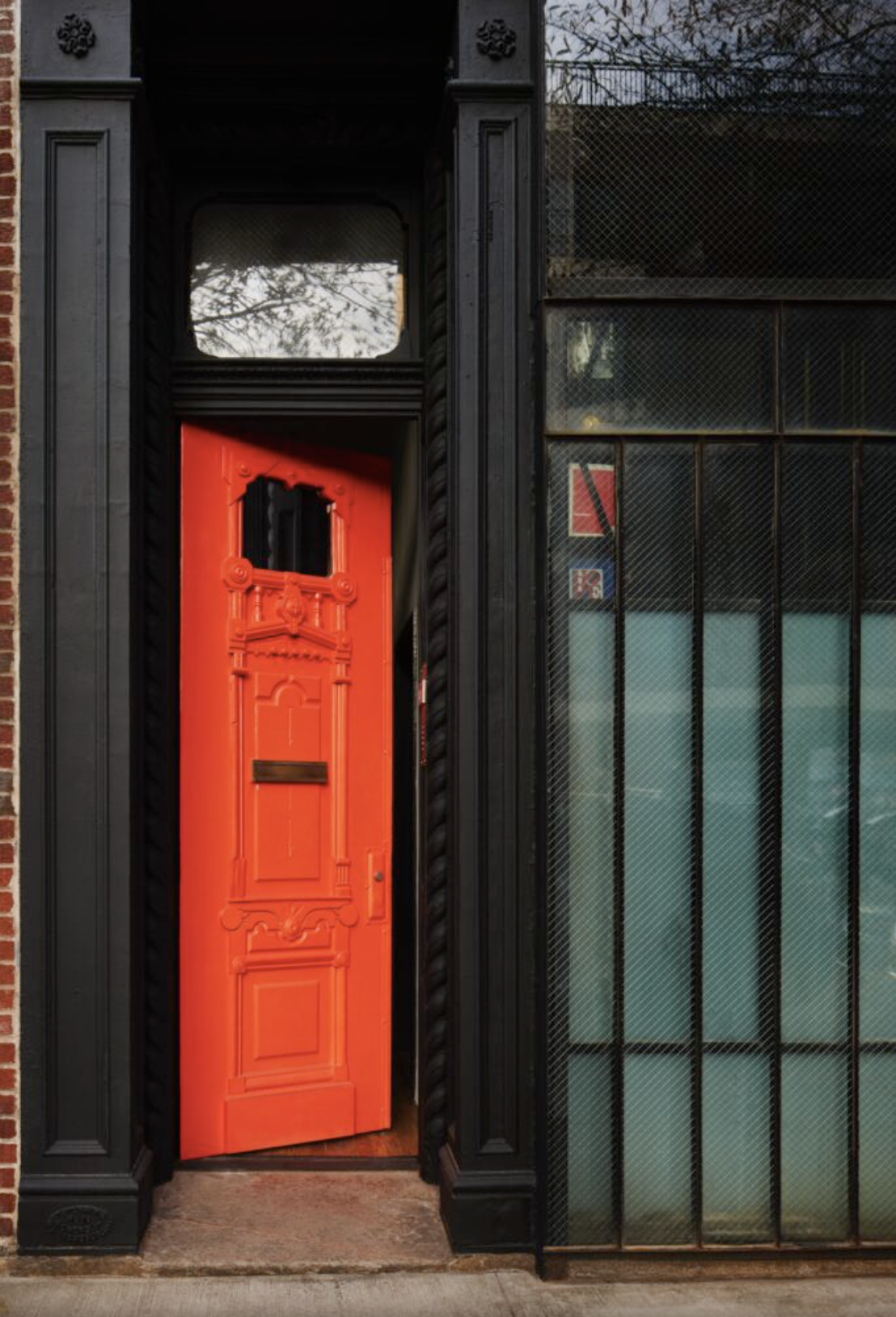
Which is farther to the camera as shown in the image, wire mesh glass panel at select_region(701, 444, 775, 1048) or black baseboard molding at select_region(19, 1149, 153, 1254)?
wire mesh glass panel at select_region(701, 444, 775, 1048)

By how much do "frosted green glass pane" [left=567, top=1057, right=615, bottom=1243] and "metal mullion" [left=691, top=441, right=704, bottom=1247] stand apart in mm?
307

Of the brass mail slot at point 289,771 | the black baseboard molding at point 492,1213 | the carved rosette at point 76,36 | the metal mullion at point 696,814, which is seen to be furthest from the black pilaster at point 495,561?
the carved rosette at point 76,36

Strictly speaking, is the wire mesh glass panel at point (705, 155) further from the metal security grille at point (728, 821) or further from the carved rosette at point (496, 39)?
the metal security grille at point (728, 821)

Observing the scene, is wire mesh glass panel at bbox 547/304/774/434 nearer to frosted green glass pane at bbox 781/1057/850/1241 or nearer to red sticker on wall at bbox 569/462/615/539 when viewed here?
red sticker on wall at bbox 569/462/615/539

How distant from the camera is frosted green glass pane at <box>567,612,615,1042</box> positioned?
4.34 m

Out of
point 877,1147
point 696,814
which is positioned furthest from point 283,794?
point 877,1147

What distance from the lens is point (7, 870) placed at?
14.3ft

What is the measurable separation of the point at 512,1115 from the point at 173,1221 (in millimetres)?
1332

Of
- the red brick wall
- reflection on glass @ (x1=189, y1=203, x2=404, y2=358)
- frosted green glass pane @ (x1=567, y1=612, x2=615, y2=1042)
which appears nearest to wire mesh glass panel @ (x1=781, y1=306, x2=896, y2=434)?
frosted green glass pane @ (x1=567, y1=612, x2=615, y2=1042)

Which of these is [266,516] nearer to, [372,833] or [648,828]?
[372,833]

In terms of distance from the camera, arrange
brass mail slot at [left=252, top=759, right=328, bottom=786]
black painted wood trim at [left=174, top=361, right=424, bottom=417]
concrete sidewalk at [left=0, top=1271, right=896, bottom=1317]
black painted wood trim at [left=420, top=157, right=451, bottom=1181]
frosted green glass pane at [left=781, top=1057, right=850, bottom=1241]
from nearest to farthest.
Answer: concrete sidewalk at [left=0, top=1271, right=896, bottom=1317]
frosted green glass pane at [left=781, top=1057, right=850, bottom=1241]
black painted wood trim at [left=420, top=157, right=451, bottom=1181]
black painted wood trim at [left=174, top=361, right=424, bottom=417]
brass mail slot at [left=252, top=759, right=328, bottom=786]

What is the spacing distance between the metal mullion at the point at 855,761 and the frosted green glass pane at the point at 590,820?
2.86ft

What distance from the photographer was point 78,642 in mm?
4367

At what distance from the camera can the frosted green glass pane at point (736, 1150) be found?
430 cm
